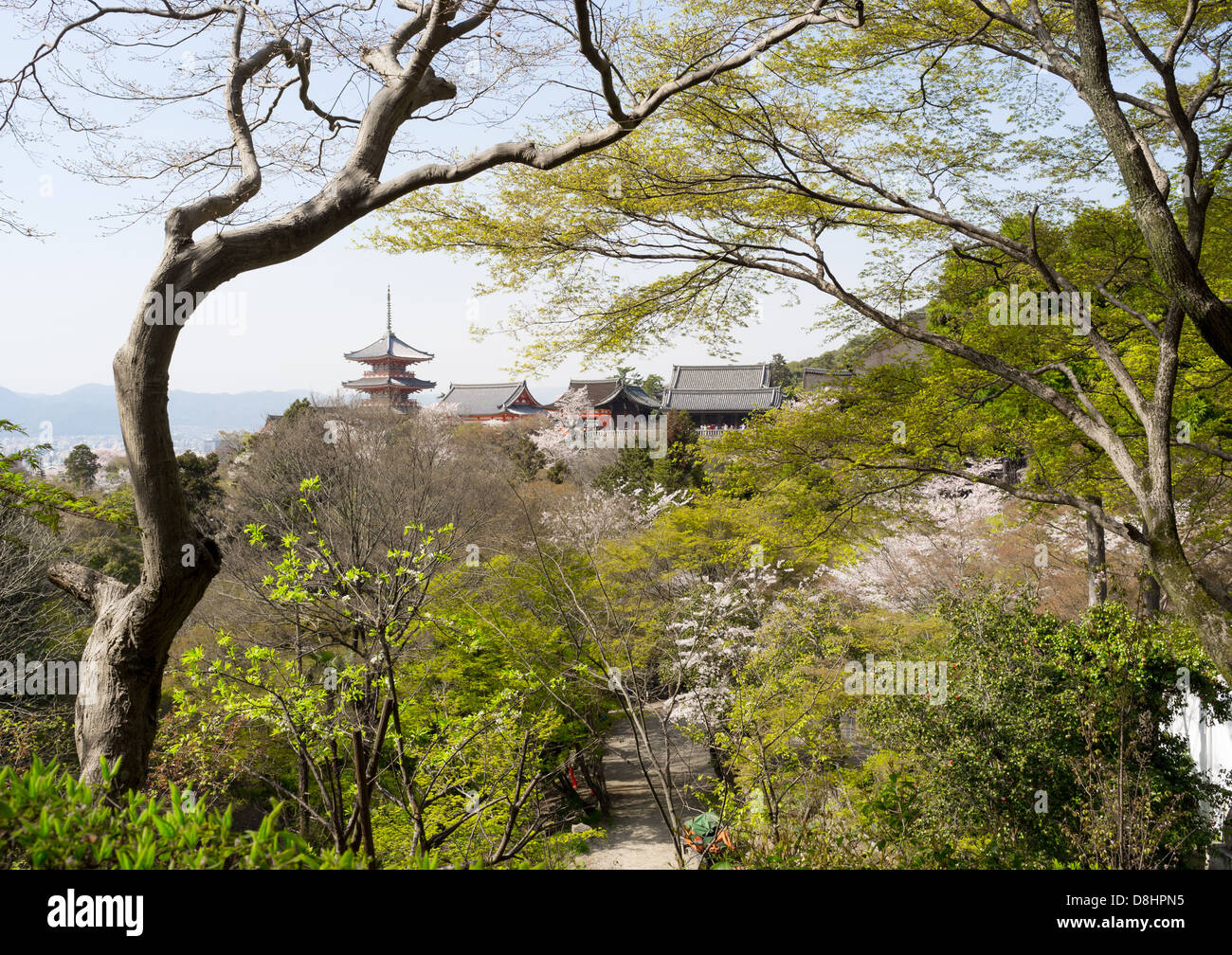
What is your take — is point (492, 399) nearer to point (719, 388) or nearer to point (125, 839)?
point (719, 388)

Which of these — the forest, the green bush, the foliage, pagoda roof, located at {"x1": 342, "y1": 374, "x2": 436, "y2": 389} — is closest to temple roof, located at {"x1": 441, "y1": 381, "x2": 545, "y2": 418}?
pagoda roof, located at {"x1": 342, "y1": 374, "x2": 436, "y2": 389}

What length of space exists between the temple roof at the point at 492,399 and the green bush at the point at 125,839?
33040 mm

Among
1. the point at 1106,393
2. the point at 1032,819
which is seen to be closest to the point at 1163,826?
the point at 1032,819

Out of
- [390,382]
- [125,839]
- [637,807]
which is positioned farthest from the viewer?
[390,382]

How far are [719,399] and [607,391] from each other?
16.4ft

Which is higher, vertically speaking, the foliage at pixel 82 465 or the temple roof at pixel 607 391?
the temple roof at pixel 607 391

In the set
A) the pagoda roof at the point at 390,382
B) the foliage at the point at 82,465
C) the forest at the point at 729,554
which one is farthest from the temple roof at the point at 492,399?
the forest at the point at 729,554

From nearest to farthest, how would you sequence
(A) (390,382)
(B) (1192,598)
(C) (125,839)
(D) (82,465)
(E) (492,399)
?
(C) (125,839), (B) (1192,598), (D) (82,465), (A) (390,382), (E) (492,399)

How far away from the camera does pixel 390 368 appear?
32.9 metres

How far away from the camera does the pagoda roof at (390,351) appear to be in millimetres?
32750

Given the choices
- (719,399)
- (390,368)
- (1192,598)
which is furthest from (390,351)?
(1192,598)

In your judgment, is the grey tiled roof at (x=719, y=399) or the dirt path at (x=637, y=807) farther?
the grey tiled roof at (x=719, y=399)

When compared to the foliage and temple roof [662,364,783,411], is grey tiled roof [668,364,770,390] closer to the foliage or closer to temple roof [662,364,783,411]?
temple roof [662,364,783,411]

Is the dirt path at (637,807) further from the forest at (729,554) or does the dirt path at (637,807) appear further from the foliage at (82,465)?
the foliage at (82,465)
